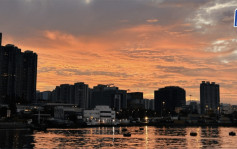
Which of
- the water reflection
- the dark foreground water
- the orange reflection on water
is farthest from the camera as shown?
the orange reflection on water

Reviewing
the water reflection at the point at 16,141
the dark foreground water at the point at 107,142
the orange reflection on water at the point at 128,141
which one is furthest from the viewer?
the orange reflection on water at the point at 128,141

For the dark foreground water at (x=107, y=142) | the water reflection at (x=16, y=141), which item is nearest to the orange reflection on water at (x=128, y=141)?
A: the dark foreground water at (x=107, y=142)

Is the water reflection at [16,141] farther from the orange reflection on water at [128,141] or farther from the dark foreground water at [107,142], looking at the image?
the orange reflection on water at [128,141]

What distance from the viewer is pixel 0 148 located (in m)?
79.7

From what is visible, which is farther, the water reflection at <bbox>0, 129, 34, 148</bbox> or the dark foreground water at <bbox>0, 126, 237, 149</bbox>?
the dark foreground water at <bbox>0, 126, 237, 149</bbox>

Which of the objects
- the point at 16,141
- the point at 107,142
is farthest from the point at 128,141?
the point at 16,141

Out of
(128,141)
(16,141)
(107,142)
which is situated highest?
(16,141)

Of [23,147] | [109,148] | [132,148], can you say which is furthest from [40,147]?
[132,148]

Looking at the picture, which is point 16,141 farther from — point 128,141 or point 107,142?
point 128,141

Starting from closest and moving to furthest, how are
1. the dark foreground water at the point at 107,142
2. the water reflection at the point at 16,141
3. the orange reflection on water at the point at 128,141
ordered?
1. the water reflection at the point at 16,141
2. the dark foreground water at the point at 107,142
3. the orange reflection on water at the point at 128,141

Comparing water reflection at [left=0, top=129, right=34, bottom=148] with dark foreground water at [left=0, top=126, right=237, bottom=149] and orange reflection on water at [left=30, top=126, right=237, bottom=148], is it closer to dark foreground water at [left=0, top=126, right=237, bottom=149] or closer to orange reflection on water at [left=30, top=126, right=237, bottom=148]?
dark foreground water at [left=0, top=126, right=237, bottom=149]

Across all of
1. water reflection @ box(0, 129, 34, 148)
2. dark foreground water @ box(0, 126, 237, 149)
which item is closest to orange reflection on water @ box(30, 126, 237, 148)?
dark foreground water @ box(0, 126, 237, 149)

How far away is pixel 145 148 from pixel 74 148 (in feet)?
63.0

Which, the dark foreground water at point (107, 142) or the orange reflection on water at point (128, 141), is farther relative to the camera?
the orange reflection on water at point (128, 141)
